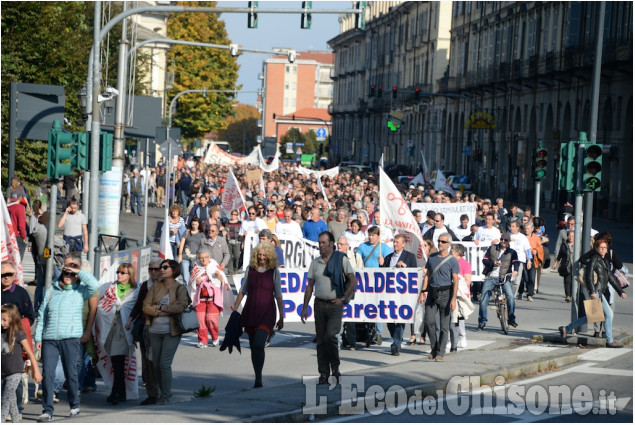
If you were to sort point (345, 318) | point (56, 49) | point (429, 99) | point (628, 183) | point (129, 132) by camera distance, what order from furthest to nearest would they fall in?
point (429, 99) < point (628, 183) < point (129, 132) < point (56, 49) < point (345, 318)

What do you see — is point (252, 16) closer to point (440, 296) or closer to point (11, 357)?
point (440, 296)

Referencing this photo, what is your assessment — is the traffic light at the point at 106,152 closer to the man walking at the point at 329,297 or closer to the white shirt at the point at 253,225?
the white shirt at the point at 253,225

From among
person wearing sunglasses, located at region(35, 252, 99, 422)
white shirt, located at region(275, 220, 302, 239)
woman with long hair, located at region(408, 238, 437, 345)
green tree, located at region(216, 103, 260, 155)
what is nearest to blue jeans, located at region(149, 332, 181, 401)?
person wearing sunglasses, located at region(35, 252, 99, 422)

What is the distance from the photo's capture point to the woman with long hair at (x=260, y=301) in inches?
508

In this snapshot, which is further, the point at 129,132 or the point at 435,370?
the point at 129,132

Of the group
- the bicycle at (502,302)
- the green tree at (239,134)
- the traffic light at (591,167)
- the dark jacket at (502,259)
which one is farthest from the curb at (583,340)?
the green tree at (239,134)

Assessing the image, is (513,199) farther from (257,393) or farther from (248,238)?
(257,393)

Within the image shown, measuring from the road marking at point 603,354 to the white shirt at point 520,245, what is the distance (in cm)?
502

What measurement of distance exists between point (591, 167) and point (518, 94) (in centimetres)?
5466

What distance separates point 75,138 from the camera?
18.4 m

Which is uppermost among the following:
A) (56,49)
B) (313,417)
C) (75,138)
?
(56,49)

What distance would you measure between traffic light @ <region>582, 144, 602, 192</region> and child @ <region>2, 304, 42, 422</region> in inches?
386

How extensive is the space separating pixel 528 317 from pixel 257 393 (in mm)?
9150

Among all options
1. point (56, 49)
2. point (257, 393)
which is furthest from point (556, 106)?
point (257, 393)
